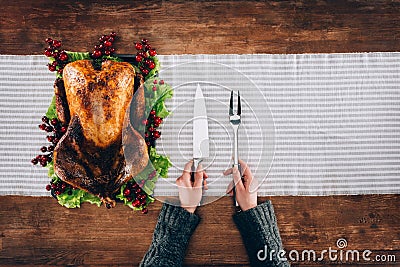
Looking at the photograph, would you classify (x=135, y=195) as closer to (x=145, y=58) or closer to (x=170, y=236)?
(x=170, y=236)

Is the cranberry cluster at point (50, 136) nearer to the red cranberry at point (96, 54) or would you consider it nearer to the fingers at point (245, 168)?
the red cranberry at point (96, 54)

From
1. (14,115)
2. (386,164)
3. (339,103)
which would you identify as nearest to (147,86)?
(14,115)

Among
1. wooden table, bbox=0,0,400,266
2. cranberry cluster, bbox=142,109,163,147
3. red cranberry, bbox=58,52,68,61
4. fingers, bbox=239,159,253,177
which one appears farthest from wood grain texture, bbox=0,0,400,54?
fingers, bbox=239,159,253,177

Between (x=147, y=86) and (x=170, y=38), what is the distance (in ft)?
0.65

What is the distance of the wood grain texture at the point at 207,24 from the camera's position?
3.69 ft

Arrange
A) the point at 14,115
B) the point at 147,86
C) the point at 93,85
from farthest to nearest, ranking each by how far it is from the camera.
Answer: the point at 14,115 → the point at 147,86 → the point at 93,85

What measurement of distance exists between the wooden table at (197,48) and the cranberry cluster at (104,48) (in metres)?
0.06

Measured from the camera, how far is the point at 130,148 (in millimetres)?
936

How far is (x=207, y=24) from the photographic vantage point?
1126mm

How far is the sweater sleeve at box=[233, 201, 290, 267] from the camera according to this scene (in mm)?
1097

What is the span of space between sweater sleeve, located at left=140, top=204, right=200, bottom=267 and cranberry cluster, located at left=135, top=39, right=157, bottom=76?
39 centimetres

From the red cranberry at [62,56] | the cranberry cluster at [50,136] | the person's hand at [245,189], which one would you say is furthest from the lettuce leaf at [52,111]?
the person's hand at [245,189]

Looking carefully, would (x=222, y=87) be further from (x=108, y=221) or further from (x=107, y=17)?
(x=108, y=221)

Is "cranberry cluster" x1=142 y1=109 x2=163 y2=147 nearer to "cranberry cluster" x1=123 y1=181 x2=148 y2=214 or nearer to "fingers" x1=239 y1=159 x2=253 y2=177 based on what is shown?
"cranberry cluster" x1=123 y1=181 x2=148 y2=214
